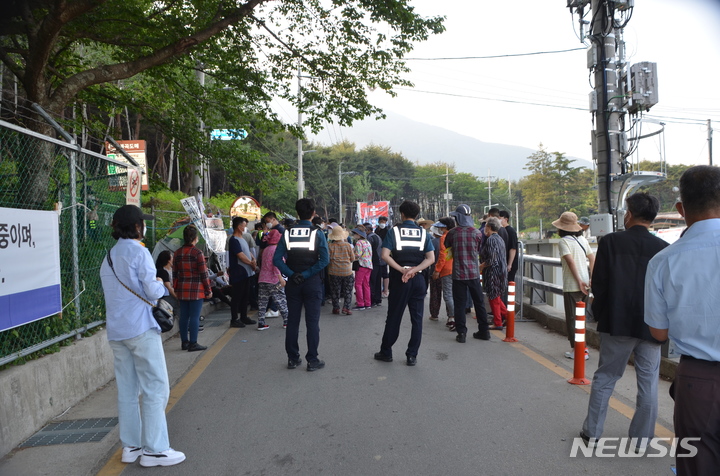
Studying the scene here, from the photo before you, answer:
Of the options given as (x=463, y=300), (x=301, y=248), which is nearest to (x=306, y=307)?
(x=301, y=248)

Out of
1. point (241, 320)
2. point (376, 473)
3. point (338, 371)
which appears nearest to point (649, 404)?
point (376, 473)

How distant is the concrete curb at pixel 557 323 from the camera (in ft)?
18.2

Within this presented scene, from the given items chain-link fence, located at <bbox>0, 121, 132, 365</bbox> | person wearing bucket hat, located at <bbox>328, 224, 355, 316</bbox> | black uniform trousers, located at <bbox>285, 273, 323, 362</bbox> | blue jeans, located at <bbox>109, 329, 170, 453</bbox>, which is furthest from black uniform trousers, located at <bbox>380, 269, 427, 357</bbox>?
person wearing bucket hat, located at <bbox>328, 224, 355, 316</bbox>

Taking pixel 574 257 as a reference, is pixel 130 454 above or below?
→ below

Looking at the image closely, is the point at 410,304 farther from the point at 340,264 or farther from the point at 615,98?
the point at 615,98

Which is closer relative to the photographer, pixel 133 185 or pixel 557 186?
pixel 133 185

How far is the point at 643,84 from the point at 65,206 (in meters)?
8.79

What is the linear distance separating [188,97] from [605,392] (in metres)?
8.85

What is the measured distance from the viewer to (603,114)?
28.6 feet

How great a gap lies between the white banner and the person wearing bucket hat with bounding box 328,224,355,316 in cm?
568

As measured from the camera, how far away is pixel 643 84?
28.3ft

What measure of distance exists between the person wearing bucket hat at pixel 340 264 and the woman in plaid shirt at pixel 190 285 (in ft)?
10.5

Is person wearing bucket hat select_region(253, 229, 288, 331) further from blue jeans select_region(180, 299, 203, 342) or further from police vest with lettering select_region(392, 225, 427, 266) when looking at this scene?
police vest with lettering select_region(392, 225, 427, 266)

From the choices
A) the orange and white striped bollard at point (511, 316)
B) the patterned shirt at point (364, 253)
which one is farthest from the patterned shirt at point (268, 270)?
the orange and white striped bollard at point (511, 316)
